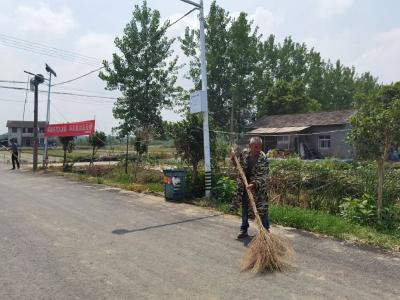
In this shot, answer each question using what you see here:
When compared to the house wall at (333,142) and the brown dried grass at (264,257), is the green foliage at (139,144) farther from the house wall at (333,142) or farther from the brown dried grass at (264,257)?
the house wall at (333,142)

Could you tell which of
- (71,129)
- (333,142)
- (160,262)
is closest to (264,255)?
(160,262)

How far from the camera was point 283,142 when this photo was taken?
3650cm

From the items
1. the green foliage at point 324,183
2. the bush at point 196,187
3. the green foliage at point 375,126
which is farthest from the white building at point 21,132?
the green foliage at point 375,126

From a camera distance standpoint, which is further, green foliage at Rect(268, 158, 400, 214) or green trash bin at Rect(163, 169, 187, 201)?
green trash bin at Rect(163, 169, 187, 201)

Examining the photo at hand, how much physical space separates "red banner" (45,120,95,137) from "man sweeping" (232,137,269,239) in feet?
50.1

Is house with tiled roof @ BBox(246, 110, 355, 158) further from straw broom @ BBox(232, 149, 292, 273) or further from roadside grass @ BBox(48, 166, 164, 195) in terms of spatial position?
straw broom @ BBox(232, 149, 292, 273)

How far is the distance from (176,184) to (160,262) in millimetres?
6042

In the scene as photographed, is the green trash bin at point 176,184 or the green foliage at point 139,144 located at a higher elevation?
the green foliage at point 139,144

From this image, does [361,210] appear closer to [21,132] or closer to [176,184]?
[176,184]

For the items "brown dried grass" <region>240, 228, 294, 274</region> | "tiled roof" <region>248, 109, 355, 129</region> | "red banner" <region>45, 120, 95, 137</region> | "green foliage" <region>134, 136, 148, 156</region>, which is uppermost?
"tiled roof" <region>248, 109, 355, 129</region>

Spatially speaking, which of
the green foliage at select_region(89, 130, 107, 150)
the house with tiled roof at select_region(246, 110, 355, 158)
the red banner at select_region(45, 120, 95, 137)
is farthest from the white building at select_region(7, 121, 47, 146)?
the green foliage at select_region(89, 130, 107, 150)

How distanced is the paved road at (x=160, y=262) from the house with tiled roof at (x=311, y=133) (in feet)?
80.0

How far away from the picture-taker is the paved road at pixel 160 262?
4.88 metres

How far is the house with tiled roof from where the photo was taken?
33.2m
